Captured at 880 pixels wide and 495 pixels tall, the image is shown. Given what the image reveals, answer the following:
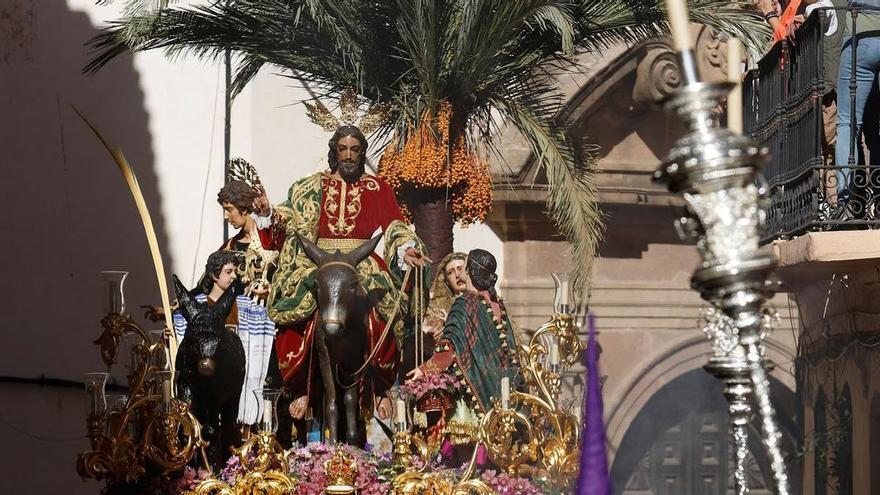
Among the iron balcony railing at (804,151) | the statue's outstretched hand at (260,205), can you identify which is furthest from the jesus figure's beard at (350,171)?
the iron balcony railing at (804,151)

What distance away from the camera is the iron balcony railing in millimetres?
11039

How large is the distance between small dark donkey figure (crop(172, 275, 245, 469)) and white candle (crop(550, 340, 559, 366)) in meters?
1.99

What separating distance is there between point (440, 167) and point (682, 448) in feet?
18.3

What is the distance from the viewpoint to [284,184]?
47.7ft

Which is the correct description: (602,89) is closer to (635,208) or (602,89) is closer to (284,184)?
(635,208)

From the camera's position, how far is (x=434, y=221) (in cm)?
1170

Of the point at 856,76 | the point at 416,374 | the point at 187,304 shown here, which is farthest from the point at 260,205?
the point at 856,76

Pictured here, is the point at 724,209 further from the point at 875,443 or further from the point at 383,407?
the point at 875,443

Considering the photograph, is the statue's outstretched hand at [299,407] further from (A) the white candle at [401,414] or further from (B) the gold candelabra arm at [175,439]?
(A) the white candle at [401,414]

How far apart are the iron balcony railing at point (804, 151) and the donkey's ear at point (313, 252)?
2926 millimetres

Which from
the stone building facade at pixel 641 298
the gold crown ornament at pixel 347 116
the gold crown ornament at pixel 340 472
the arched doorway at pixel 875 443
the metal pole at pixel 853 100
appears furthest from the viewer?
the stone building facade at pixel 641 298

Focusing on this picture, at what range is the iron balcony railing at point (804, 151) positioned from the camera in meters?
11.0

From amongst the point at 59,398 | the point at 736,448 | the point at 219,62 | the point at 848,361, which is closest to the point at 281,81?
the point at 219,62

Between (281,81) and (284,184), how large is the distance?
0.90 meters
